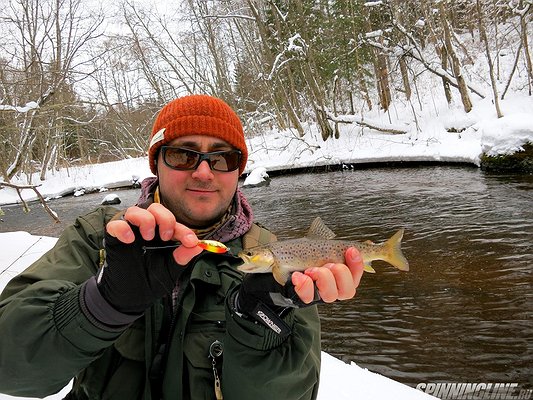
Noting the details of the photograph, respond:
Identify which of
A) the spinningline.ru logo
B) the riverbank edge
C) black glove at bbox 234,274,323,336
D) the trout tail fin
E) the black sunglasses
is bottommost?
the spinningline.ru logo

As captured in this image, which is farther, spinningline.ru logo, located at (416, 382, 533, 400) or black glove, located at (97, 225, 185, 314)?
spinningline.ru logo, located at (416, 382, 533, 400)

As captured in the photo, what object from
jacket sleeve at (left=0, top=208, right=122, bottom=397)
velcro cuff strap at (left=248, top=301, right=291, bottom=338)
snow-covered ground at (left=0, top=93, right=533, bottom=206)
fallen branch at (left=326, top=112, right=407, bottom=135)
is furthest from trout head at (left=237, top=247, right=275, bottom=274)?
fallen branch at (left=326, top=112, right=407, bottom=135)

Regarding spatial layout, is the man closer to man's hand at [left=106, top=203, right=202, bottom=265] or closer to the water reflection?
man's hand at [left=106, top=203, right=202, bottom=265]

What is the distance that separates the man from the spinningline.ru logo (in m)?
2.92

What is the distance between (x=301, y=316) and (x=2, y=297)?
3.93 feet

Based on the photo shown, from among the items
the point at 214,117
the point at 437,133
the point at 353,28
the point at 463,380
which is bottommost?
the point at 463,380

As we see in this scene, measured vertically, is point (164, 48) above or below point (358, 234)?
above

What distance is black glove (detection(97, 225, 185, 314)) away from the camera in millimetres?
1357

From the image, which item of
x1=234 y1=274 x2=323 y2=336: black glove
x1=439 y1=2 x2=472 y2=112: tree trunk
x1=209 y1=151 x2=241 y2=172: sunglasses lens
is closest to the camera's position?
x1=234 y1=274 x2=323 y2=336: black glove

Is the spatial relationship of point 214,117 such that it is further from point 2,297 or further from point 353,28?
point 353,28

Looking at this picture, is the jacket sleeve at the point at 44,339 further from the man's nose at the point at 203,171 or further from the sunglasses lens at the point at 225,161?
the sunglasses lens at the point at 225,161

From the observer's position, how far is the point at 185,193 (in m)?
1.98

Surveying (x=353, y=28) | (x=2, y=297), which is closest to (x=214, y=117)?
(x=2, y=297)

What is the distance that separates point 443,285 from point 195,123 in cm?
521
